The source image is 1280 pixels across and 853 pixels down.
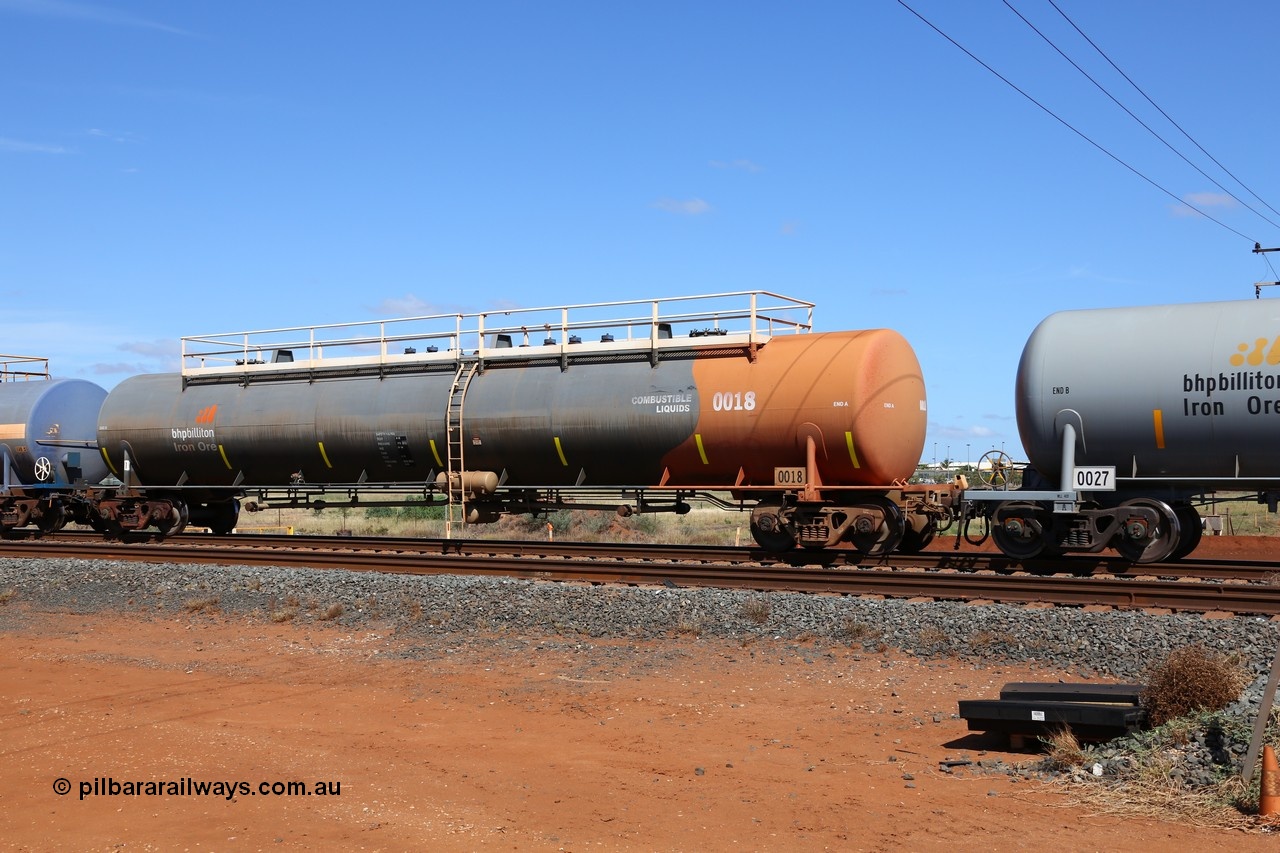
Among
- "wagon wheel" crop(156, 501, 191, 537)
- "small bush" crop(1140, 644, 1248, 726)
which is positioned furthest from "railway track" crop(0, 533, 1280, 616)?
"small bush" crop(1140, 644, 1248, 726)

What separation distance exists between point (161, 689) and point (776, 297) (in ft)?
37.6

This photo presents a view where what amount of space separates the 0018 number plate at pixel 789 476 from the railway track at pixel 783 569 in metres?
1.35

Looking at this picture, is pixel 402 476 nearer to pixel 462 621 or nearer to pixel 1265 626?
pixel 462 621

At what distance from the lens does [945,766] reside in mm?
8188

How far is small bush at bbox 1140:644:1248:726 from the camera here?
27.2 feet

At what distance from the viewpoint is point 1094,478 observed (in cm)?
1625

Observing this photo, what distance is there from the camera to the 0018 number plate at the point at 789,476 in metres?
17.8

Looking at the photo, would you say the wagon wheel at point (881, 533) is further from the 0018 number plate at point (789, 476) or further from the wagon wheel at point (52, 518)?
the wagon wheel at point (52, 518)

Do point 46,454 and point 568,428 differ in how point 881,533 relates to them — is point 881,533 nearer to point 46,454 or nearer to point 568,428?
point 568,428

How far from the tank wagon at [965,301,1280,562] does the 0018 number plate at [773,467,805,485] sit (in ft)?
8.54

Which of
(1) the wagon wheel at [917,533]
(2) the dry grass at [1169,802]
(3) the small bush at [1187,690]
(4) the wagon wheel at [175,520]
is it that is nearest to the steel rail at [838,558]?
(1) the wagon wheel at [917,533]

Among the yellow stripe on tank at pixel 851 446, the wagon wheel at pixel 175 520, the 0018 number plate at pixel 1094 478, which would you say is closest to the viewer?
the 0018 number plate at pixel 1094 478

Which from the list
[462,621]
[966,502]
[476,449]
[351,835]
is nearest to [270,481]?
[476,449]

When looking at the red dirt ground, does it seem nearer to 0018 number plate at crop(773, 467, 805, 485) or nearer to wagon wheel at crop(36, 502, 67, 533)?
0018 number plate at crop(773, 467, 805, 485)
